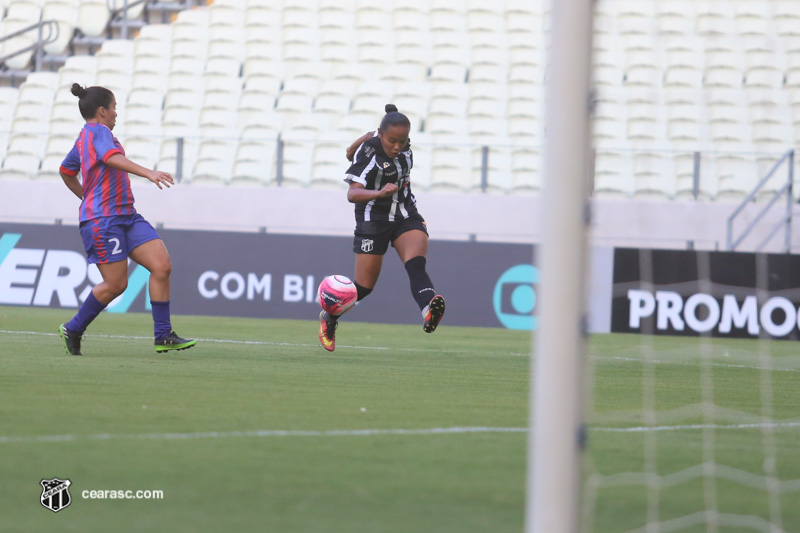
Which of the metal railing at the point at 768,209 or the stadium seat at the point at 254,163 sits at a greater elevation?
the stadium seat at the point at 254,163

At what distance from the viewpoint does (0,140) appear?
1505cm

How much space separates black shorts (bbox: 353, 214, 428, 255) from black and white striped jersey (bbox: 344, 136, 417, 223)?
0.12ft

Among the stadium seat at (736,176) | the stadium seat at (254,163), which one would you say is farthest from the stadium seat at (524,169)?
the stadium seat at (254,163)

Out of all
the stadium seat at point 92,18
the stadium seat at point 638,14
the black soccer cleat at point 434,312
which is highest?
the stadium seat at point 92,18

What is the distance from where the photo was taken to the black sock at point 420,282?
25.3 ft

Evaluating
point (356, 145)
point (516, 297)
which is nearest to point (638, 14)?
point (356, 145)

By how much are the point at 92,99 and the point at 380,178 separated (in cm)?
205

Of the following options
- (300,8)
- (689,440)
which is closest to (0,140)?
(300,8)

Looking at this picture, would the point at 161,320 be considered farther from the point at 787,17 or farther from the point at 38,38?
the point at 38,38

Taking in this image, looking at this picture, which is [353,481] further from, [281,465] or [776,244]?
[776,244]

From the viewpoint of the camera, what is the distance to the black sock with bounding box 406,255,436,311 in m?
7.71

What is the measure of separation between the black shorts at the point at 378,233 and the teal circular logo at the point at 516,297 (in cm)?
502

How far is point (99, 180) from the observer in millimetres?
7219

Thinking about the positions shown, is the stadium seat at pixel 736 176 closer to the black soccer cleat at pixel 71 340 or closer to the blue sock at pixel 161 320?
the blue sock at pixel 161 320
